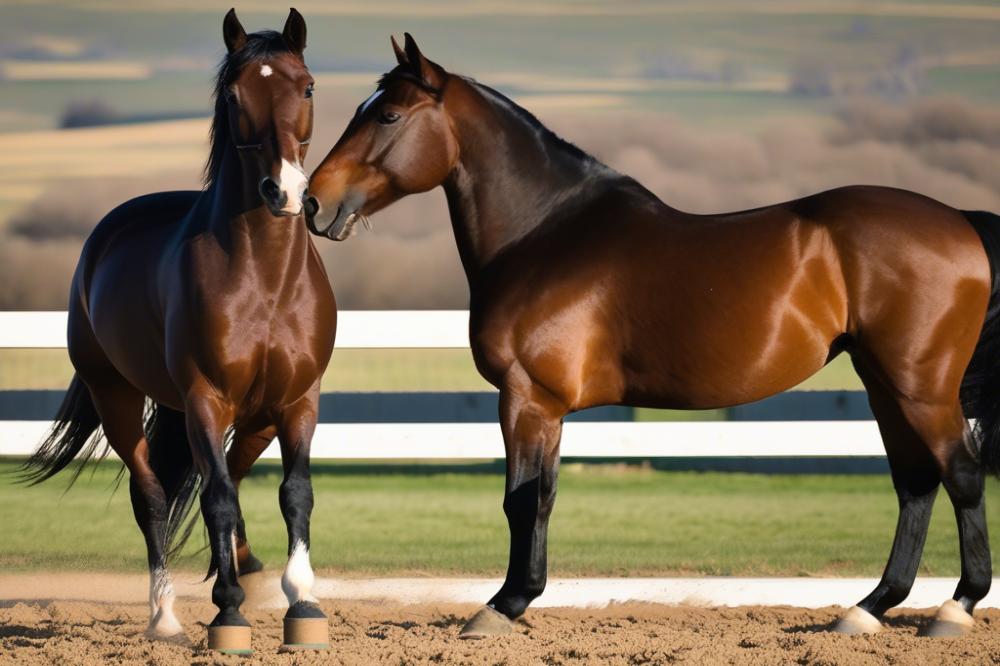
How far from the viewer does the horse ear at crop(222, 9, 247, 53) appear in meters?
4.67

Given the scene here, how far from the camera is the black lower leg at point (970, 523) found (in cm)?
470

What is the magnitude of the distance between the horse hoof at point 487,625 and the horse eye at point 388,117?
1.93m

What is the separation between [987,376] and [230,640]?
10.2ft

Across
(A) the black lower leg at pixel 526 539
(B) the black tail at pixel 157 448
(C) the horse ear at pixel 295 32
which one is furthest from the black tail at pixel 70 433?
(A) the black lower leg at pixel 526 539

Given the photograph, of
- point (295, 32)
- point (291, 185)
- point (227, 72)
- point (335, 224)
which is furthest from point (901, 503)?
point (227, 72)

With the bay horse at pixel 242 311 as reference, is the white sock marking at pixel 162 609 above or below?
below

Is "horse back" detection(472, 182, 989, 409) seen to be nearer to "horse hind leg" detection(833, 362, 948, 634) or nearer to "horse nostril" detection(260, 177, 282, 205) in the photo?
"horse hind leg" detection(833, 362, 948, 634)

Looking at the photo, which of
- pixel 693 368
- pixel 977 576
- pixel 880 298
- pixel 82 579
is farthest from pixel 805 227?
pixel 82 579

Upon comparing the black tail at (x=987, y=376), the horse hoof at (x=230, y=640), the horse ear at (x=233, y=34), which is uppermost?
the horse ear at (x=233, y=34)

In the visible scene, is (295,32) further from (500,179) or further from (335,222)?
(500,179)

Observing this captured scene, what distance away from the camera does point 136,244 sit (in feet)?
18.1

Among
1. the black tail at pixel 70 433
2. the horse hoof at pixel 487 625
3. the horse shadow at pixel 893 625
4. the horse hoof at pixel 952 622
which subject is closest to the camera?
the horse hoof at pixel 487 625

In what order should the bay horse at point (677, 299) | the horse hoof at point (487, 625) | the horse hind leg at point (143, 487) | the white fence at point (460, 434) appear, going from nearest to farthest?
1. the bay horse at point (677, 299)
2. the horse hoof at point (487, 625)
3. the horse hind leg at point (143, 487)
4. the white fence at point (460, 434)

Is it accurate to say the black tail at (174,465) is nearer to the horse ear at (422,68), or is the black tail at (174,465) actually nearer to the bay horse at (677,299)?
the bay horse at (677,299)
